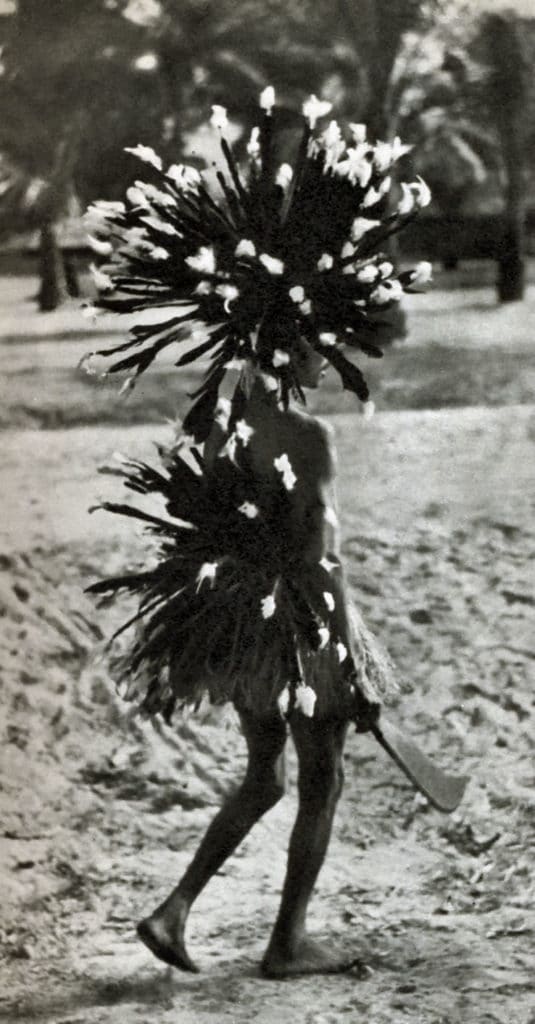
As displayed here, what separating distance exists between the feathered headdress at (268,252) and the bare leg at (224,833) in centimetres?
52

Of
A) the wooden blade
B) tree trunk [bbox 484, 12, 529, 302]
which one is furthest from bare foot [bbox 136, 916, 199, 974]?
tree trunk [bbox 484, 12, 529, 302]

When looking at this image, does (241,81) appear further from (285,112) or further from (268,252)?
(268,252)

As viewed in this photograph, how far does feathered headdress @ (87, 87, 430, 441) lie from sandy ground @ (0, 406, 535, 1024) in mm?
296

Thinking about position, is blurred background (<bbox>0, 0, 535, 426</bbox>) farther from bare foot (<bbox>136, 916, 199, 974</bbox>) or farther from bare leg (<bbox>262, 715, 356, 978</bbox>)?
bare foot (<bbox>136, 916, 199, 974</bbox>)

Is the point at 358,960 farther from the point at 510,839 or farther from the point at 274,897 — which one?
the point at 510,839

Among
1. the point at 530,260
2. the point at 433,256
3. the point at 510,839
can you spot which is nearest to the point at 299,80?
the point at 433,256

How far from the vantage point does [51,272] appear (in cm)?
224

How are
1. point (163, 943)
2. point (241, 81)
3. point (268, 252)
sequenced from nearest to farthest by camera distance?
point (268, 252) < point (163, 943) < point (241, 81)

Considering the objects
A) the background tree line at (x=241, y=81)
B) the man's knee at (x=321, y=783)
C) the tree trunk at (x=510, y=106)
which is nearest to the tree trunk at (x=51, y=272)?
the background tree line at (x=241, y=81)

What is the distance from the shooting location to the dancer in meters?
1.95

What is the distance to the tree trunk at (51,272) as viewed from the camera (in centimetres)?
223

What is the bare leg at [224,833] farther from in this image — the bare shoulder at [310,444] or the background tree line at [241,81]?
the background tree line at [241,81]

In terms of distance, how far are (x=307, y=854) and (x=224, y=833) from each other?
138mm

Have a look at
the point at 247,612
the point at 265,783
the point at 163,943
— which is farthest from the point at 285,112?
the point at 163,943
